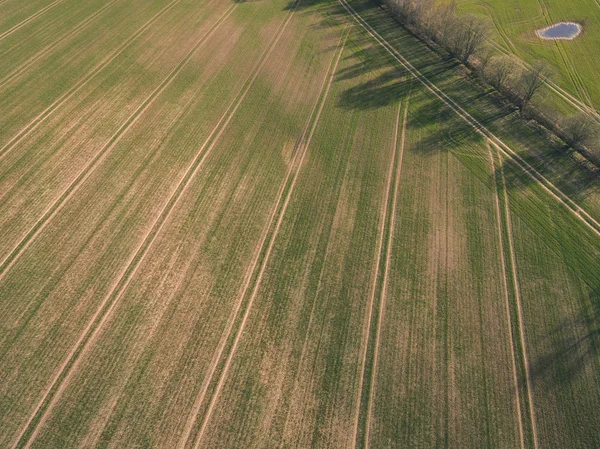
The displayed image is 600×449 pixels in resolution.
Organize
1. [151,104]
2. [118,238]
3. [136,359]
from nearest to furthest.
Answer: [136,359], [118,238], [151,104]

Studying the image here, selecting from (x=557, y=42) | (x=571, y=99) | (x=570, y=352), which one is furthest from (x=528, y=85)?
(x=570, y=352)

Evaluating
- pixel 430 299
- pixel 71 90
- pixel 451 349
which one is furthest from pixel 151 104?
pixel 451 349

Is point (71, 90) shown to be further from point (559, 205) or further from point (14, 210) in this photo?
point (559, 205)

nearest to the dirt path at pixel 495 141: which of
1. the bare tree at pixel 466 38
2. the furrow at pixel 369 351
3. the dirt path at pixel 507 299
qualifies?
the dirt path at pixel 507 299

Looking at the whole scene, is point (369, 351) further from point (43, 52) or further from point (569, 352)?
point (43, 52)

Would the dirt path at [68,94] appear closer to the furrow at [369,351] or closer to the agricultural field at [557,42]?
the furrow at [369,351]
